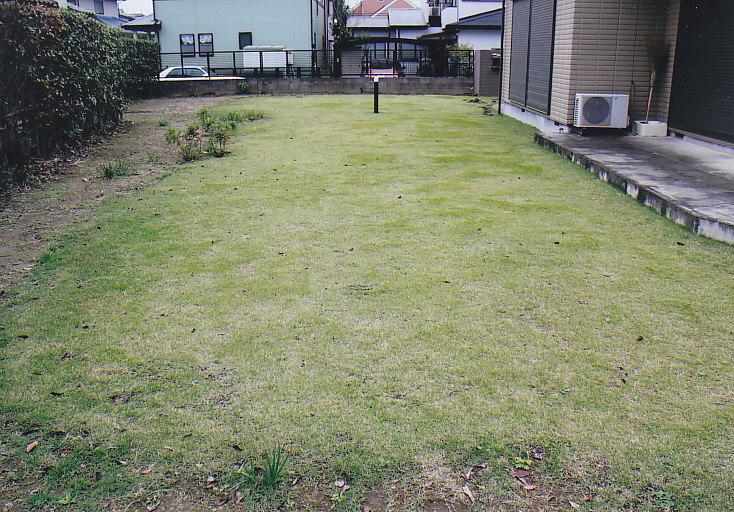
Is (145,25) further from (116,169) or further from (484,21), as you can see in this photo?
(116,169)

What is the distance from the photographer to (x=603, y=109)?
10.8 m

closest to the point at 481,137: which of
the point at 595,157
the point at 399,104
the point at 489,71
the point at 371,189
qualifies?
the point at 595,157

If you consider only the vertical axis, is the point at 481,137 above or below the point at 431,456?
above

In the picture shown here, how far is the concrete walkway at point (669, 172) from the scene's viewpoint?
235 inches

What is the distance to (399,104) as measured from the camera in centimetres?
1877

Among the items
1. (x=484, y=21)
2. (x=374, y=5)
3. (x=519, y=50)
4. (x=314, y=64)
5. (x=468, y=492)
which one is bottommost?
(x=468, y=492)

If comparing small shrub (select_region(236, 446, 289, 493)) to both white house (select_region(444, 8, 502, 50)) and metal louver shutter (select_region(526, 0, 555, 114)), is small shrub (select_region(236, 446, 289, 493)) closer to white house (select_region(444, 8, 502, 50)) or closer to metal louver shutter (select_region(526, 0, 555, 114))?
metal louver shutter (select_region(526, 0, 555, 114))

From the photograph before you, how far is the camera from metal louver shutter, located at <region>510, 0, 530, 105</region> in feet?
47.7

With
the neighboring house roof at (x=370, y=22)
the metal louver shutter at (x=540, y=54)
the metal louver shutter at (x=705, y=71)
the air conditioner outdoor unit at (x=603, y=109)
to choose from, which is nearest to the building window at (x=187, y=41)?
the neighboring house roof at (x=370, y=22)

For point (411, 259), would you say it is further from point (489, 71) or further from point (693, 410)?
point (489, 71)

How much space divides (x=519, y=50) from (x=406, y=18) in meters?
32.4

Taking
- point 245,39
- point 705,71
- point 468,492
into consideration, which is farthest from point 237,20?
point 468,492

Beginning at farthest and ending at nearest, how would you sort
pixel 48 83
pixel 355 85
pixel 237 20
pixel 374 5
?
1. pixel 374 5
2. pixel 237 20
3. pixel 355 85
4. pixel 48 83

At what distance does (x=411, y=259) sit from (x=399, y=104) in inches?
554
